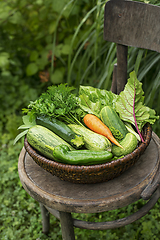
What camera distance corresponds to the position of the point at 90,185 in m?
0.92

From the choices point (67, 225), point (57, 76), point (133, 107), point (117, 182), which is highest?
point (133, 107)

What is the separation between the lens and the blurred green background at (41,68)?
1.63 metres

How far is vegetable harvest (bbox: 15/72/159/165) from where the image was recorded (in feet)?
2.79

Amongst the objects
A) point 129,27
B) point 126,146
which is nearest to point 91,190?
point 126,146

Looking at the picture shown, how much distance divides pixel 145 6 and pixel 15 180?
1.63 metres

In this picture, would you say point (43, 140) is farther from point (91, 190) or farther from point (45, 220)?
point (45, 220)

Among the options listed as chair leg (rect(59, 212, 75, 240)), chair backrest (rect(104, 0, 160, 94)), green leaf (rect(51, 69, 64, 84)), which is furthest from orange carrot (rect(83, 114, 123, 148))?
green leaf (rect(51, 69, 64, 84))

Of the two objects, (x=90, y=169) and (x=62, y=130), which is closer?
(x=90, y=169)

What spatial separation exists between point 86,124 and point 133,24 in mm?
643

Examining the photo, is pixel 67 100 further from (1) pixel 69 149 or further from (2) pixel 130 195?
(2) pixel 130 195

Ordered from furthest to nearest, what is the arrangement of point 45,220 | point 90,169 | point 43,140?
point 45,220, point 43,140, point 90,169

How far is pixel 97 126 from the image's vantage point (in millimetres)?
958

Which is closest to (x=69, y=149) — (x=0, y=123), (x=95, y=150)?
(x=95, y=150)

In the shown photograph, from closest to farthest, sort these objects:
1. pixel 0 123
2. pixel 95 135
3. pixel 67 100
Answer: pixel 95 135 < pixel 67 100 < pixel 0 123
